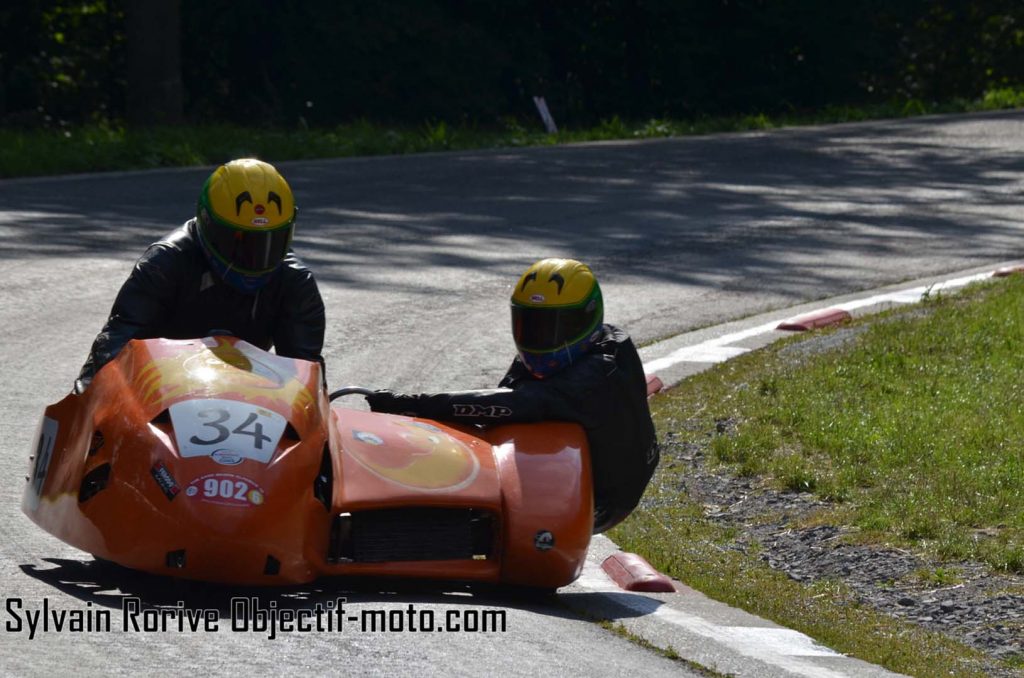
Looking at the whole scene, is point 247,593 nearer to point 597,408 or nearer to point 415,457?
point 415,457

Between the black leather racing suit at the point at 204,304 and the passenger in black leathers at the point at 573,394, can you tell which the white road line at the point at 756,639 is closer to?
the passenger in black leathers at the point at 573,394

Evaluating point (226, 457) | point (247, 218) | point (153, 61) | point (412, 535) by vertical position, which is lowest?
point (412, 535)

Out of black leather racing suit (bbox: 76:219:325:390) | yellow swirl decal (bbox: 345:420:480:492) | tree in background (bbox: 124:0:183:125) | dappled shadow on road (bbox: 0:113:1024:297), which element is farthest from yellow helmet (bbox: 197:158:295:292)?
tree in background (bbox: 124:0:183:125)

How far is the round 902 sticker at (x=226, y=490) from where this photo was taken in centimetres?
574

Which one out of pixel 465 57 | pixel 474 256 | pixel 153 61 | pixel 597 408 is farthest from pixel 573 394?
pixel 465 57

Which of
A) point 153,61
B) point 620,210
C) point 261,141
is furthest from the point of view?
point 153,61

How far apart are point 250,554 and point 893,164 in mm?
15806

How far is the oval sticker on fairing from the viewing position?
5.83m

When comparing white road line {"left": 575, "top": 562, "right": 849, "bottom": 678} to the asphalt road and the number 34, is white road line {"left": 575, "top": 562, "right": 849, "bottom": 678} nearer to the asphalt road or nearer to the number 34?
the asphalt road

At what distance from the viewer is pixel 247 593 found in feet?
19.5

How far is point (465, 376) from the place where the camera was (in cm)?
1039

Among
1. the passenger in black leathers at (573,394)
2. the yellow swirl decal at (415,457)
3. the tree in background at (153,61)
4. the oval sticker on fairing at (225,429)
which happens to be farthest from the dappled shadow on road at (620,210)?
the tree in background at (153,61)

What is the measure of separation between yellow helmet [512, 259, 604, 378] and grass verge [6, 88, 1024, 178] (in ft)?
39.5

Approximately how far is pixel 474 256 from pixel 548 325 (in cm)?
728
